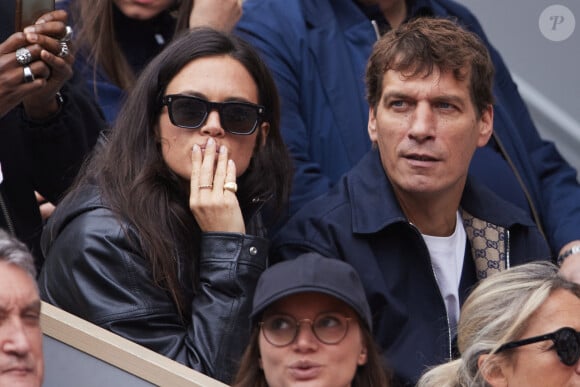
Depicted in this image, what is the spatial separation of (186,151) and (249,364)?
0.76 m

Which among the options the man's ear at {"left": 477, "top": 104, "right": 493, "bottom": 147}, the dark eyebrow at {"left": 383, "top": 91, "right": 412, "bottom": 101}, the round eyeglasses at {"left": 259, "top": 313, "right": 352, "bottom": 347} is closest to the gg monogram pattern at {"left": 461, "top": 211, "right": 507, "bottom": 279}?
the man's ear at {"left": 477, "top": 104, "right": 493, "bottom": 147}

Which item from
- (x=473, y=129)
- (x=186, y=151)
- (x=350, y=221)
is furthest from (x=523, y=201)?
(x=186, y=151)

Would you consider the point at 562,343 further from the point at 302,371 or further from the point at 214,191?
the point at 214,191

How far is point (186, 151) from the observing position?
4125 mm

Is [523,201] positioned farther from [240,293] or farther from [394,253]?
[240,293]

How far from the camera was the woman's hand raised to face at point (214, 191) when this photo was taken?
4.02 m

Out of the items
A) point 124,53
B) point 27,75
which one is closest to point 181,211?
point 27,75

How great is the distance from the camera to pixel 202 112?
13.4 ft

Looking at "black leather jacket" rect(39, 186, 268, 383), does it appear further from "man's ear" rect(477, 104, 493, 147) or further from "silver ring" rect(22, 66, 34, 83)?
"man's ear" rect(477, 104, 493, 147)

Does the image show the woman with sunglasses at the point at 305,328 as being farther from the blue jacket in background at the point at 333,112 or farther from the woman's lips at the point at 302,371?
the blue jacket in background at the point at 333,112

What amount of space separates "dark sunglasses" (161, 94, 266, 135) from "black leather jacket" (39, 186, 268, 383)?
0.35m

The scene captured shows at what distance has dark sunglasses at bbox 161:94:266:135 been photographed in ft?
13.4

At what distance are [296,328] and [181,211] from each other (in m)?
0.69

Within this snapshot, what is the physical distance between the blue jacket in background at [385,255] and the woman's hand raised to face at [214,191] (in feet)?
1.09
